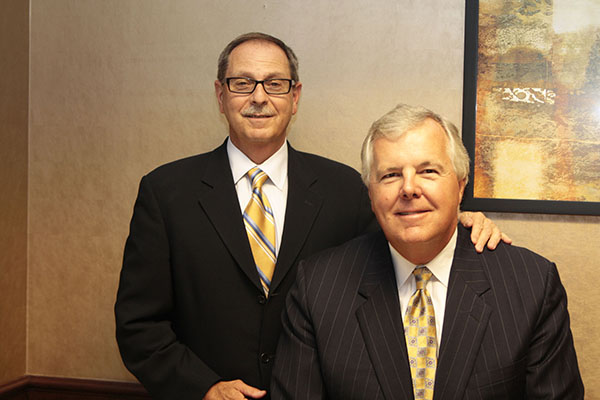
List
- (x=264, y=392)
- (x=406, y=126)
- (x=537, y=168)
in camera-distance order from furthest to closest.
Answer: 1. (x=537, y=168)
2. (x=264, y=392)
3. (x=406, y=126)

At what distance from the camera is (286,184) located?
2.09m

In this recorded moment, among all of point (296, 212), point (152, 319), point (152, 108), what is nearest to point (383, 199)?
point (296, 212)

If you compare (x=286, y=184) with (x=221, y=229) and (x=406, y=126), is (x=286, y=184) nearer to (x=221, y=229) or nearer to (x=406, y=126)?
(x=221, y=229)

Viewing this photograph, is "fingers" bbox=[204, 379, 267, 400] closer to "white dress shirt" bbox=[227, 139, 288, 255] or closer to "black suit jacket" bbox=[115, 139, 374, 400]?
"black suit jacket" bbox=[115, 139, 374, 400]

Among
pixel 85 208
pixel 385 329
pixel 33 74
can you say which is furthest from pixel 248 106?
pixel 33 74

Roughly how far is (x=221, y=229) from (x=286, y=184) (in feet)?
1.02

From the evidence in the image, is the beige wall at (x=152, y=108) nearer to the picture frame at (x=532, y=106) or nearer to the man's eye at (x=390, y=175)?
the picture frame at (x=532, y=106)

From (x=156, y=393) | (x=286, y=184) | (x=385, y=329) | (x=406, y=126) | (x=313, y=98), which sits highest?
(x=313, y=98)

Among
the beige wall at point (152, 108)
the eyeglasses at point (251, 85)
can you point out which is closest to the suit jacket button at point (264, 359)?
the eyeglasses at point (251, 85)

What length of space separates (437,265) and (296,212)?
22.2 inches

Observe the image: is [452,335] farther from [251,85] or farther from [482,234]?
[251,85]

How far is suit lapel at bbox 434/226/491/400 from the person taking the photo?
152 cm

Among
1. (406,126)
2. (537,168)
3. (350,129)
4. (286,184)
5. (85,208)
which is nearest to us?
(406,126)

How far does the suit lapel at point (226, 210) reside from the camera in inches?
75.5
